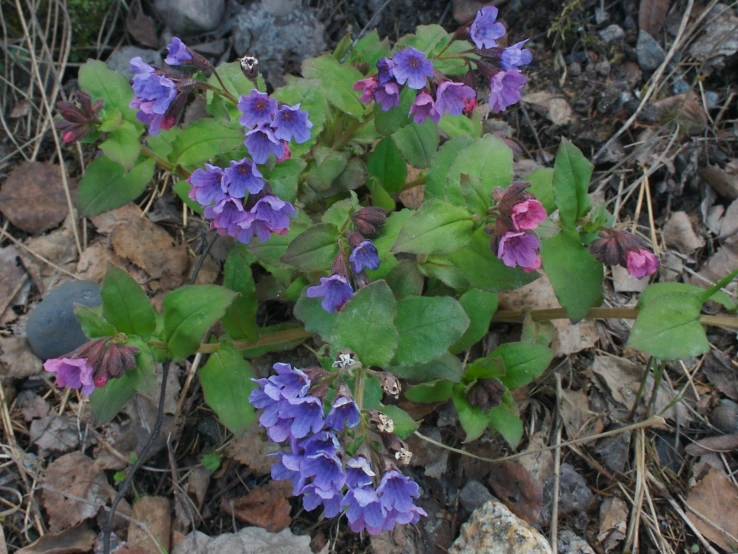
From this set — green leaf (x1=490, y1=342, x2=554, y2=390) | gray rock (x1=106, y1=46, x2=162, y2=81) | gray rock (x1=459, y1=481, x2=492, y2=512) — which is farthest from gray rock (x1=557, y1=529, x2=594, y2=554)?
gray rock (x1=106, y1=46, x2=162, y2=81)

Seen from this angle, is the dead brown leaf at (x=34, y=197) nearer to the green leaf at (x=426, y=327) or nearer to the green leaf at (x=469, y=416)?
the green leaf at (x=426, y=327)

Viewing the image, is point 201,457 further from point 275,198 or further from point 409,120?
point 409,120

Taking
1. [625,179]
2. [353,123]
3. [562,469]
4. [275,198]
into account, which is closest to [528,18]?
[625,179]

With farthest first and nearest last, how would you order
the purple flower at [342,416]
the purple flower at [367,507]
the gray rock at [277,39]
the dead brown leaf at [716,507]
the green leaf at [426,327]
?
the gray rock at [277,39] < the dead brown leaf at [716,507] < the green leaf at [426,327] < the purple flower at [342,416] < the purple flower at [367,507]

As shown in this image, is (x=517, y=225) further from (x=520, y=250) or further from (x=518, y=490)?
(x=518, y=490)

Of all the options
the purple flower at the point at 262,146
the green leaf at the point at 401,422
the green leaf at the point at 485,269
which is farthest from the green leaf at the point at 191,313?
the green leaf at the point at 485,269

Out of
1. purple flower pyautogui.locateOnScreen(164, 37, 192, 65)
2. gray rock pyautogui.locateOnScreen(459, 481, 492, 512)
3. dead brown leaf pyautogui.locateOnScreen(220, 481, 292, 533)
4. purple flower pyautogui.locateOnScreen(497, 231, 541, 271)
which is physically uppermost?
purple flower pyautogui.locateOnScreen(164, 37, 192, 65)

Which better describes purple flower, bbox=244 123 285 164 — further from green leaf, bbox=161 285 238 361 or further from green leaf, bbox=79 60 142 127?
→ green leaf, bbox=79 60 142 127

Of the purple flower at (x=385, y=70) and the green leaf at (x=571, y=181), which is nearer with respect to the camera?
the purple flower at (x=385, y=70)
